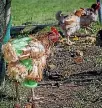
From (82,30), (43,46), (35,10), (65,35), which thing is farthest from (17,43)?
(35,10)

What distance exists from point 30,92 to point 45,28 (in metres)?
4.04

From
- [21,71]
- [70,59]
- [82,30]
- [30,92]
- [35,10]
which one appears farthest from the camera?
[35,10]

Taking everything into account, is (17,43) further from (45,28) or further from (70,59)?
(45,28)

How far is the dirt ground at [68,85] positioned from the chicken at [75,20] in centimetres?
80

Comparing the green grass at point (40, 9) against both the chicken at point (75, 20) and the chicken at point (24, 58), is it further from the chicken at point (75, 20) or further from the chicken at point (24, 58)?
the chicken at point (24, 58)

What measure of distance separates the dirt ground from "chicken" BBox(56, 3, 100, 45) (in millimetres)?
801

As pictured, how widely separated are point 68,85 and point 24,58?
5.07ft

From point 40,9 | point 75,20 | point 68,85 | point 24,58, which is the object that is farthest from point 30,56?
point 40,9

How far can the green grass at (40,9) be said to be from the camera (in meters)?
11.0

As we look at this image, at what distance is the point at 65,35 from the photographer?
8.51 m

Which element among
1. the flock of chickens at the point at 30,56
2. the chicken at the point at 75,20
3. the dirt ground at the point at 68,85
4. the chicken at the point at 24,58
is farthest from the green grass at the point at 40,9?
the chicken at the point at 24,58

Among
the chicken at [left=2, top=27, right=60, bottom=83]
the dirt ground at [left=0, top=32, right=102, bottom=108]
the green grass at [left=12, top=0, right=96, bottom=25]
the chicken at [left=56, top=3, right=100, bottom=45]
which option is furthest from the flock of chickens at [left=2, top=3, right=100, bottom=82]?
the green grass at [left=12, top=0, right=96, bottom=25]

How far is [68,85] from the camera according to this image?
19.8ft

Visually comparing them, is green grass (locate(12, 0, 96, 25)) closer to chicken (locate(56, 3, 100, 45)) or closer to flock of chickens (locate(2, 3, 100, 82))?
chicken (locate(56, 3, 100, 45))
